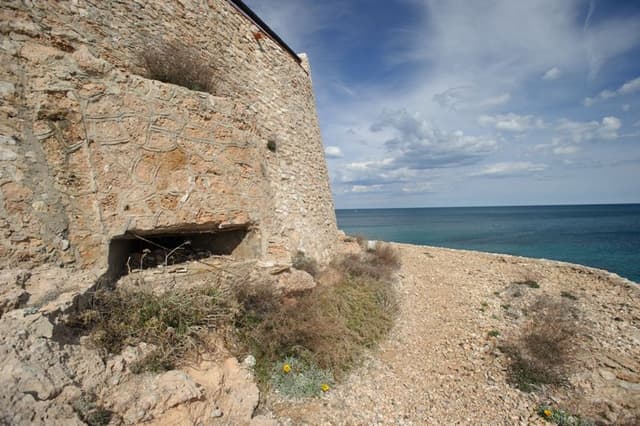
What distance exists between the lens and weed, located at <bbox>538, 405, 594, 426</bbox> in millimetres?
3675

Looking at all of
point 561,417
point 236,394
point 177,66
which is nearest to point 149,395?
Result: point 236,394

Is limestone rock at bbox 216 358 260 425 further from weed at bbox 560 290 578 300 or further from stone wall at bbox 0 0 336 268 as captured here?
weed at bbox 560 290 578 300

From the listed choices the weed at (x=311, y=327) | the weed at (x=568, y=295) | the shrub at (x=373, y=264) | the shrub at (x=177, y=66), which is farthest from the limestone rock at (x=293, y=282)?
the weed at (x=568, y=295)

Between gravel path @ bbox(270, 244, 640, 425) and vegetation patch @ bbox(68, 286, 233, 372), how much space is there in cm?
138

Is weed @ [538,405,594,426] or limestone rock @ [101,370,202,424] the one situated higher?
limestone rock @ [101,370,202,424]

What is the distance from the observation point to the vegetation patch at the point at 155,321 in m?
2.72

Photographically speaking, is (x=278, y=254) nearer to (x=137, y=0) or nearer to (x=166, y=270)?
(x=166, y=270)

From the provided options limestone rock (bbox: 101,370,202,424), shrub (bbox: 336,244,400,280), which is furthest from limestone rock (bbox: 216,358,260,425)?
shrub (bbox: 336,244,400,280)

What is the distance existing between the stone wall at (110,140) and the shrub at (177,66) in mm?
95

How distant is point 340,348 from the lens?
14.4ft

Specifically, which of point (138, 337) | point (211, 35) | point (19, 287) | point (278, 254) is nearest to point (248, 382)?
point (138, 337)

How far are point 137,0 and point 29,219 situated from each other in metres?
4.11

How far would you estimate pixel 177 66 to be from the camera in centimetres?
455

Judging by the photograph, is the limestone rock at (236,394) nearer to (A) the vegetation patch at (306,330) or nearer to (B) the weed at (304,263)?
(A) the vegetation patch at (306,330)
